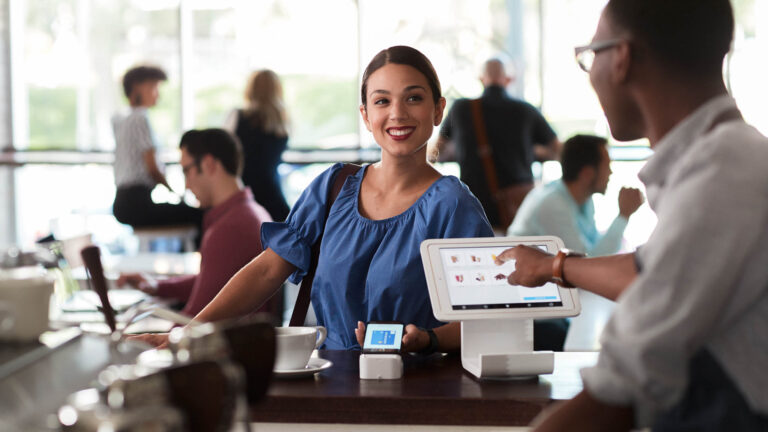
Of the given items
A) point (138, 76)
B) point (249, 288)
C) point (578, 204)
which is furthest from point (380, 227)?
point (138, 76)

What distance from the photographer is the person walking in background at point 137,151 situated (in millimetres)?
5527

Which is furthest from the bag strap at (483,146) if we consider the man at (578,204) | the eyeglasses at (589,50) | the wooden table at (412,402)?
the eyeglasses at (589,50)

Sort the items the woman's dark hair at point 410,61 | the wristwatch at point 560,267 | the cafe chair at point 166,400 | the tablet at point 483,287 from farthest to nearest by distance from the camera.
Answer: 1. the woman's dark hair at point 410,61
2. the tablet at point 483,287
3. the wristwatch at point 560,267
4. the cafe chair at point 166,400

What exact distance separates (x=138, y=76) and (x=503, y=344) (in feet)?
13.9

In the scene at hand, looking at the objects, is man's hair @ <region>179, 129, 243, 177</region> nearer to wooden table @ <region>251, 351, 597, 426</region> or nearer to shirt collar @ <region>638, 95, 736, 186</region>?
wooden table @ <region>251, 351, 597, 426</region>

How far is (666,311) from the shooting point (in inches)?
38.0

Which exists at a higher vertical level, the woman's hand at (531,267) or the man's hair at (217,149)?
the man's hair at (217,149)

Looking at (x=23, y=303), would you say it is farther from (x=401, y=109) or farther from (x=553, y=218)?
(x=553, y=218)

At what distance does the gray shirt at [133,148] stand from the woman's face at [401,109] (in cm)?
358

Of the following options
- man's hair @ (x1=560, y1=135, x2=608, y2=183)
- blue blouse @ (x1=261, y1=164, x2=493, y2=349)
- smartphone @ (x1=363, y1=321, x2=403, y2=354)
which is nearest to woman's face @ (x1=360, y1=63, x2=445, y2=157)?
blue blouse @ (x1=261, y1=164, x2=493, y2=349)

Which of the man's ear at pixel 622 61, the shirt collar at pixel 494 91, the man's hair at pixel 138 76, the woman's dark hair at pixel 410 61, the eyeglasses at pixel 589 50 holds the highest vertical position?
the man's hair at pixel 138 76

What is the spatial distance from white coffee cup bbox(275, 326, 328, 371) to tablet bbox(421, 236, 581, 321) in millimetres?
273

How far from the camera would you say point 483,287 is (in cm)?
186

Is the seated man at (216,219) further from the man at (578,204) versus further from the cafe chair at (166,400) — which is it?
the cafe chair at (166,400)
